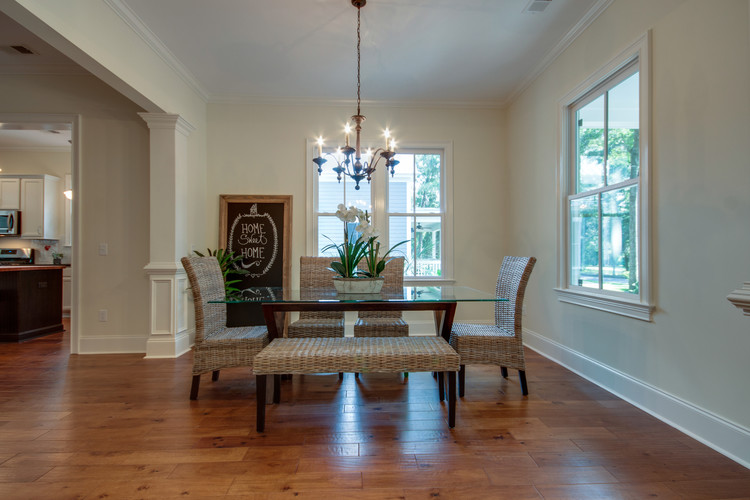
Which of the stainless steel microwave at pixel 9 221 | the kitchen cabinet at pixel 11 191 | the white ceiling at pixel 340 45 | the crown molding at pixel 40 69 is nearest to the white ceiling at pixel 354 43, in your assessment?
the white ceiling at pixel 340 45

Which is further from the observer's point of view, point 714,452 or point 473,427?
point 473,427

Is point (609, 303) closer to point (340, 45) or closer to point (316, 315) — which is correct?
point (316, 315)

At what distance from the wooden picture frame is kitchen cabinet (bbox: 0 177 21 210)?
14.2ft

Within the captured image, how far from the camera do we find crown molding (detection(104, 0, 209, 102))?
9.06ft

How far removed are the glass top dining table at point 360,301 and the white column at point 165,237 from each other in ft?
4.67

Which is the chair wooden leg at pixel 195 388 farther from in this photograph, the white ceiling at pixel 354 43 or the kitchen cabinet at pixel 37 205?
the kitchen cabinet at pixel 37 205

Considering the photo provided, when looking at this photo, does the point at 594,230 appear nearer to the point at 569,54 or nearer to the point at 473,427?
the point at 569,54

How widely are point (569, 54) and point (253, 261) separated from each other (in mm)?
3740

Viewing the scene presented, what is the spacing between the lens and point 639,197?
2.42 meters

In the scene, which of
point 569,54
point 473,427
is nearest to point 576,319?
point 473,427

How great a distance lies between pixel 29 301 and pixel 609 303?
6.00m

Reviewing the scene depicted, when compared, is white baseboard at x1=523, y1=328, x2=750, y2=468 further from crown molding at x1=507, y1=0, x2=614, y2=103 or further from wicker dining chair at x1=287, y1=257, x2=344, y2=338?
crown molding at x1=507, y1=0, x2=614, y2=103

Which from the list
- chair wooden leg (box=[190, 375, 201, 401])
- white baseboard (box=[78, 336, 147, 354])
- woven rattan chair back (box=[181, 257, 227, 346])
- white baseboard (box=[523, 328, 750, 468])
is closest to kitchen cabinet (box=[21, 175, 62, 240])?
white baseboard (box=[78, 336, 147, 354])

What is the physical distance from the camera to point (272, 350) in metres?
2.16
